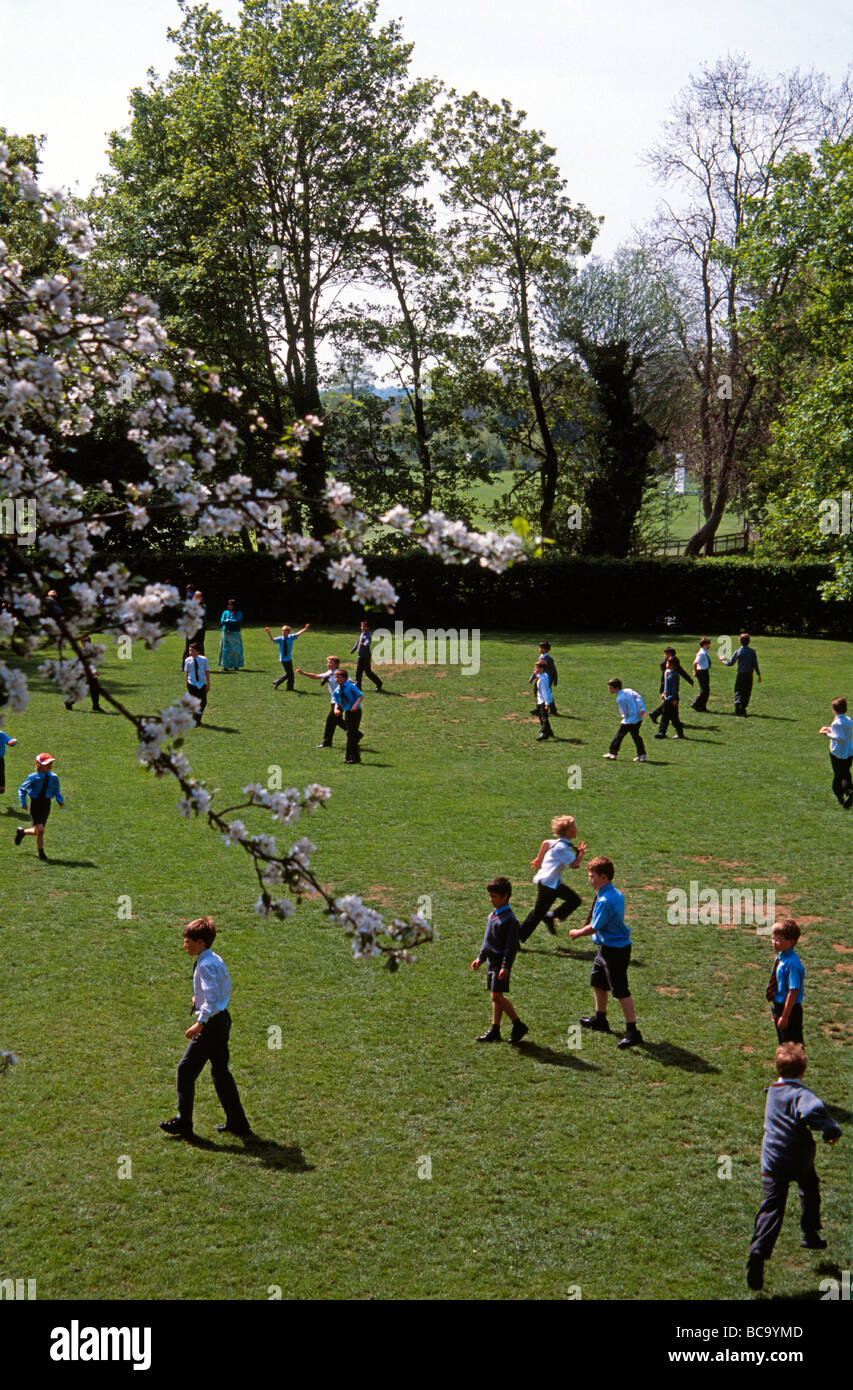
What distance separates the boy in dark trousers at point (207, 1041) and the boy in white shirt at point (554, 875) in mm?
4744

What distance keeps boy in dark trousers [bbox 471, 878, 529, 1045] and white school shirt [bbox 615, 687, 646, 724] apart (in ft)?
37.3

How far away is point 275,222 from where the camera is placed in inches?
1753

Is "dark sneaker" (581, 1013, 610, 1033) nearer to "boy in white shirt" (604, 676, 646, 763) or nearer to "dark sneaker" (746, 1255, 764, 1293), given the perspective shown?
"dark sneaker" (746, 1255, 764, 1293)

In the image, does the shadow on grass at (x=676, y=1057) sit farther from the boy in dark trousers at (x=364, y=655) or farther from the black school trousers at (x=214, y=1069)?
the boy in dark trousers at (x=364, y=655)

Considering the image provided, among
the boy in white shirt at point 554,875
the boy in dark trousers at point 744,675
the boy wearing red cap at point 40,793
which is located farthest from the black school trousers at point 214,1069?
the boy in dark trousers at point 744,675

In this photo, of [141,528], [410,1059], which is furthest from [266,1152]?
[141,528]

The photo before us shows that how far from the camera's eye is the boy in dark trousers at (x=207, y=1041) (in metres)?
9.49

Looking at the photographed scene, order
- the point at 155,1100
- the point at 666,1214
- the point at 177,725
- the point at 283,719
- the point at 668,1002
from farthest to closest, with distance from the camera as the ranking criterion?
the point at 283,719
the point at 668,1002
the point at 155,1100
the point at 666,1214
the point at 177,725

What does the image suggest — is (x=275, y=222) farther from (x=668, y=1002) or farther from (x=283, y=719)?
(x=668, y=1002)

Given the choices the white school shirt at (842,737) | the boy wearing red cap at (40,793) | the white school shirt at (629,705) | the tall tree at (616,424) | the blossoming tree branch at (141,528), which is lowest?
the boy wearing red cap at (40,793)

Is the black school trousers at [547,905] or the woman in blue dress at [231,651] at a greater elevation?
the woman in blue dress at [231,651]

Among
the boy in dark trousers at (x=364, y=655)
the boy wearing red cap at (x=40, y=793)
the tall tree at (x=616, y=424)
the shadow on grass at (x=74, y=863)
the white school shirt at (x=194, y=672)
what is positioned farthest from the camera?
the tall tree at (x=616, y=424)
